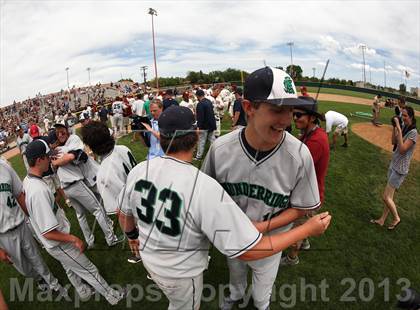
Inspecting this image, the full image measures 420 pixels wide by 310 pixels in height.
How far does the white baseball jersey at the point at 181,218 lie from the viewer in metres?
1.69

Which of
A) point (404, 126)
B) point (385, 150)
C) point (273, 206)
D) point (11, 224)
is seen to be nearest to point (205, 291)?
point (273, 206)

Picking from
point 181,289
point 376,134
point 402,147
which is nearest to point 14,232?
point 181,289

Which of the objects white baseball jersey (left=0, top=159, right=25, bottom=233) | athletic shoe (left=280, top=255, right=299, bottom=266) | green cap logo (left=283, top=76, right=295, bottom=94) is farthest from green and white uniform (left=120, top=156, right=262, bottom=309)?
athletic shoe (left=280, top=255, right=299, bottom=266)

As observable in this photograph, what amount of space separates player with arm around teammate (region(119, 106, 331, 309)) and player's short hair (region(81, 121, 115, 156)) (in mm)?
1505

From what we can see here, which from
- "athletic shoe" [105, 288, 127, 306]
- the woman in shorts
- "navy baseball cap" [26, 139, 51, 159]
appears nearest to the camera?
"navy baseball cap" [26, 139, 51, 159]

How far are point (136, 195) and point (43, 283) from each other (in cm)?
320

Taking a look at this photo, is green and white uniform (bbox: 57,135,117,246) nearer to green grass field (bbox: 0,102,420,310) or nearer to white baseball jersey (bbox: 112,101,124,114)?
green grass field (bbox: 0,102,420,310)

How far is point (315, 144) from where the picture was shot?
3.10 meters

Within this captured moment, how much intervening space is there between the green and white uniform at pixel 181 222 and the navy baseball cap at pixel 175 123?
18cm

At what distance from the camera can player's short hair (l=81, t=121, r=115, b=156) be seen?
325 cm

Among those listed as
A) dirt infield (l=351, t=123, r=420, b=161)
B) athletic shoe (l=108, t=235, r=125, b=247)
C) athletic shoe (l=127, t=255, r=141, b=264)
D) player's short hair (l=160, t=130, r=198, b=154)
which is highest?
player's short hair (l=160, t=130, r=198, b=154)

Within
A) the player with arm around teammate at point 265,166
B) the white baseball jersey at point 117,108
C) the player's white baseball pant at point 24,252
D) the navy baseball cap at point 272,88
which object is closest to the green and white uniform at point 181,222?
the player with arm around teammate at point 265,166

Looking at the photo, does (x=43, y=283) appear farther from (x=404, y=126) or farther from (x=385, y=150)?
(x=385, y=150)

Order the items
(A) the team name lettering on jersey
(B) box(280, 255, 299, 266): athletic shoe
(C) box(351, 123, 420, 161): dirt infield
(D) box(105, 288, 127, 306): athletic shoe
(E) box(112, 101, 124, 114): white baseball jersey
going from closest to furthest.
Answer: (A) the team name lettering on jersey
(D) box(105, 288, 127, 306): athletic shoe
(B) box(280, 255, 299, 266): athletic shoe
(C) box(351, 123, 420, 161): dirt infield
(E) box(112, 101, 124, 114): white baseball jersey
